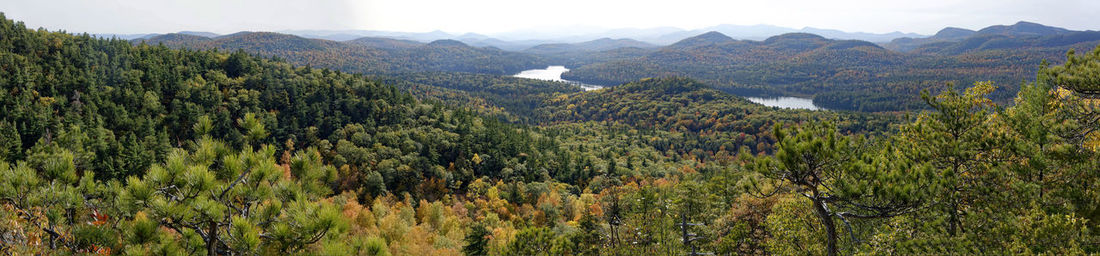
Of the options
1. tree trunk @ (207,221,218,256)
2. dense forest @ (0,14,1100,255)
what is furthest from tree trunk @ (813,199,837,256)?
tree trunk @ (207,221,218,256)

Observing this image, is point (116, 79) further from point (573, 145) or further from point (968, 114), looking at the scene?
point (968, 114)

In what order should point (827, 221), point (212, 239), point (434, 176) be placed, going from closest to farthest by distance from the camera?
point (212, 239)
point (827, 221)
point (434, 176)

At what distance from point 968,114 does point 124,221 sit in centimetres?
2153

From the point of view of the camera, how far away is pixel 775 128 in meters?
11.2

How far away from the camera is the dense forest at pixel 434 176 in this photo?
8039mm

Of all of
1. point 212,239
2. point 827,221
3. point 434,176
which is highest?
point 212,239

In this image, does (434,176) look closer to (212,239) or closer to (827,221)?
(827,221)

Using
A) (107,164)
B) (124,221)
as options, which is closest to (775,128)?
(124,221)

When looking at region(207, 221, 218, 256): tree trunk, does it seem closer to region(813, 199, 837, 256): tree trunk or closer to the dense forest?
the dense forest

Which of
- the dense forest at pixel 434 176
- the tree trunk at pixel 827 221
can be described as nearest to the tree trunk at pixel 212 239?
the dense forest at pixel 434 176

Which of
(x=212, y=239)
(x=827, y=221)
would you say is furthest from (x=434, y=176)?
(x=212, y=239)

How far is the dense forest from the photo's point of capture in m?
8.04

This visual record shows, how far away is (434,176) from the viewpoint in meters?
67.9

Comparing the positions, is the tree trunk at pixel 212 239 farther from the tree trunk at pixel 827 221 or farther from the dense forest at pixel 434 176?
the tree trunk at pixel 827 221
